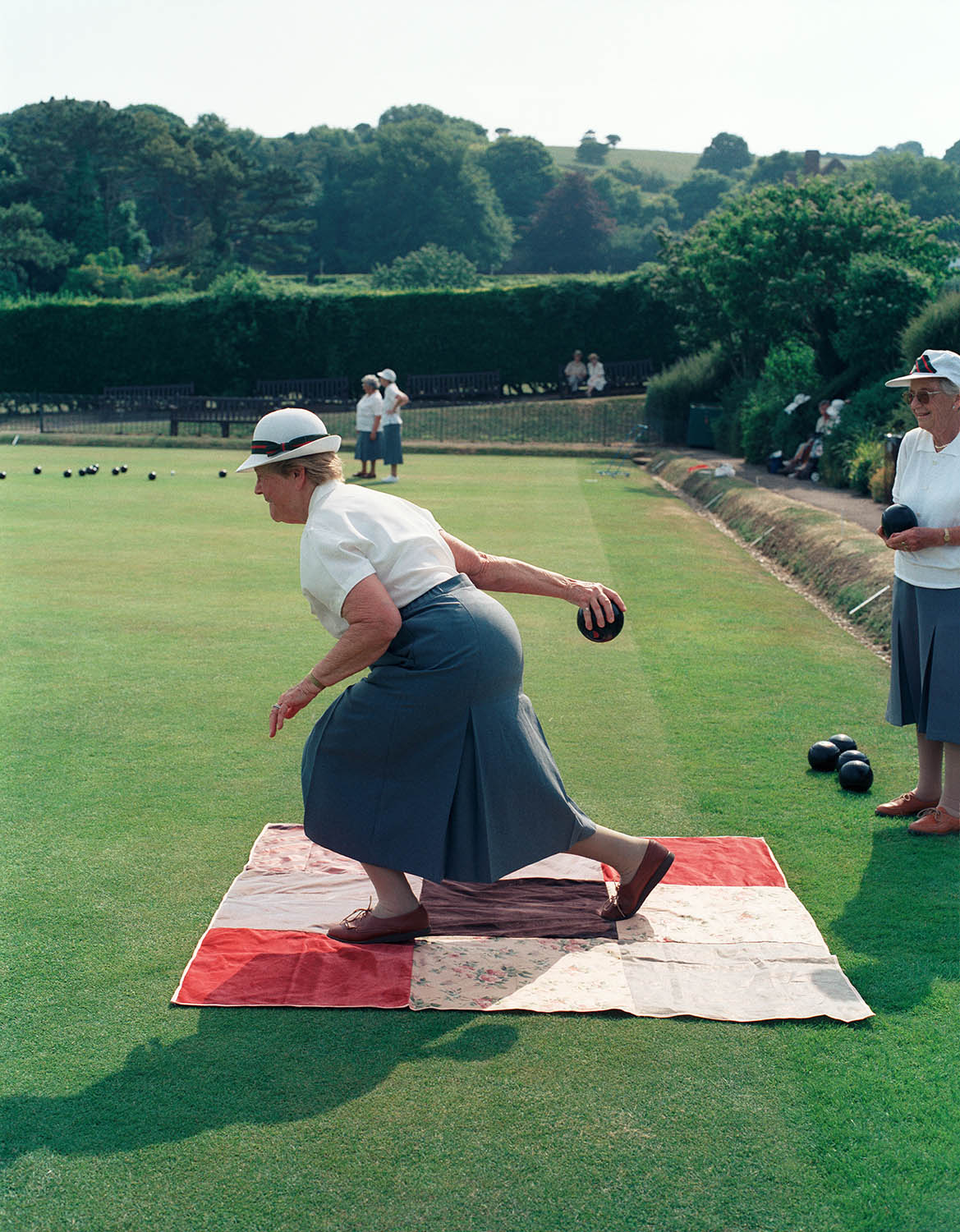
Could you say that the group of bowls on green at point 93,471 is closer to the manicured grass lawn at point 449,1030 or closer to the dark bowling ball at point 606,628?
the manicured grass lawn at point 449,1030

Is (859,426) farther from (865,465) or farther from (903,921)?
(903,921)

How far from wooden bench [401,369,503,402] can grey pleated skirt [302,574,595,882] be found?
41.1 meters

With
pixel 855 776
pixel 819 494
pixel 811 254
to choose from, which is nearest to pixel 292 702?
pixel 855 776

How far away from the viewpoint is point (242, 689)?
8469mm

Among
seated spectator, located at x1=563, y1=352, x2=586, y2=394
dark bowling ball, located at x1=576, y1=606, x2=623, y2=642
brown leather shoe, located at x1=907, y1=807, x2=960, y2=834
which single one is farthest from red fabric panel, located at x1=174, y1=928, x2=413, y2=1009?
seated spectator, located at x1=563, y1=352, x2=586, y2=394

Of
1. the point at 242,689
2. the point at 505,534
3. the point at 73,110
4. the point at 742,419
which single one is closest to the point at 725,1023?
the point at 242,689

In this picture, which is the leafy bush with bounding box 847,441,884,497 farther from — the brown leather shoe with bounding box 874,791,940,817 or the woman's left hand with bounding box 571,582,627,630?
the woman's left hand with bounding box 571,582,627,630

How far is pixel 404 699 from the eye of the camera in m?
4.32

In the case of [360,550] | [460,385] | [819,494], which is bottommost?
[819,494]

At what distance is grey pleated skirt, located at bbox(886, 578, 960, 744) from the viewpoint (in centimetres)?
575

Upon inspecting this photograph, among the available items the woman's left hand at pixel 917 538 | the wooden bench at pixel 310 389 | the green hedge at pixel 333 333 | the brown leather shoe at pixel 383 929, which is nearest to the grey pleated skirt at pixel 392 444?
the woman's left hand at pixel 917 538

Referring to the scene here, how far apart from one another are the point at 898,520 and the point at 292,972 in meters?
3.36

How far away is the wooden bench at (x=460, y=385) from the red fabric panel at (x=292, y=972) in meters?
41.1

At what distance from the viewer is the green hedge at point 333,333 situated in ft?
148
